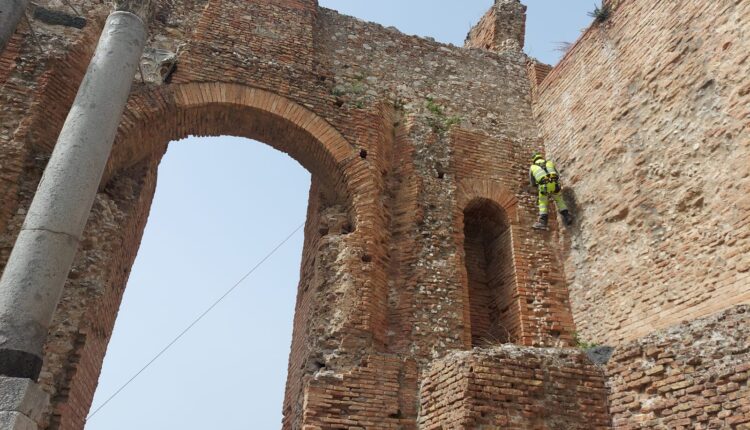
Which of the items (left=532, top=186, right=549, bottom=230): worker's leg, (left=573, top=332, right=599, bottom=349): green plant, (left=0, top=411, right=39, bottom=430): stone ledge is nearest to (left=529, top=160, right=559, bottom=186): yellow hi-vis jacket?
(left=532, top=186, right=549, bottom=230): worker's leg

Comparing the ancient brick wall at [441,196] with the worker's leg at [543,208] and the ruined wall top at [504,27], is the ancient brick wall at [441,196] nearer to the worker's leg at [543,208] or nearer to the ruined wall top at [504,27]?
the worker's leg at [543,208]

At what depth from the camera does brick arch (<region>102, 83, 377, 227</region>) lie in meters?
7.59

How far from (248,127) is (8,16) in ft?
9.85

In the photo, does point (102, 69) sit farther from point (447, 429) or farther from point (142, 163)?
point (447, 429)

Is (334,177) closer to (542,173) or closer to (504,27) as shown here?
(542,173)

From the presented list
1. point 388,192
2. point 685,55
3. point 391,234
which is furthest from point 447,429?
point 685,55

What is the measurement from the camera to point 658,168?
22.0ft

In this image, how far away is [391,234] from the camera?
7.89 m

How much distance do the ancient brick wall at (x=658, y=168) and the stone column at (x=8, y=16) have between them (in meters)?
7.04

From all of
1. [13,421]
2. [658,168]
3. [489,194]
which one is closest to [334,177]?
[489,194]

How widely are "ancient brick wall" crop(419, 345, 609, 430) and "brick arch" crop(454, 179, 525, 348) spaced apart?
1290 mm

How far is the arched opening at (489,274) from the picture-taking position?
26.0 ft

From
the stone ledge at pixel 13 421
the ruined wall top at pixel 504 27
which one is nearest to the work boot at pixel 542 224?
the ruined wall top at pixel 504 27

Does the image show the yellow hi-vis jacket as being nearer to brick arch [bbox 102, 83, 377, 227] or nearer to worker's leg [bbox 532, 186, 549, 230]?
worker's leg [bbox 532, 186, 549, 230]
